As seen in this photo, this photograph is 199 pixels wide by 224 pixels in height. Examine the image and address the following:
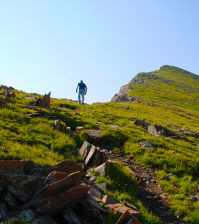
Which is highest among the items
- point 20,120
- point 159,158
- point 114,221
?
point 20,120

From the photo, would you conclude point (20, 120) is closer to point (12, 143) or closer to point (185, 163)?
point (12, 143)

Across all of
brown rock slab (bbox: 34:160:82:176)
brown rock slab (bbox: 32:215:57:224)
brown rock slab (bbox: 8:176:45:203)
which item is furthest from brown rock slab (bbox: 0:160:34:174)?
brown rock slab (bbox: 32:215:57:224)

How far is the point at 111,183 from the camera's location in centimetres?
1350

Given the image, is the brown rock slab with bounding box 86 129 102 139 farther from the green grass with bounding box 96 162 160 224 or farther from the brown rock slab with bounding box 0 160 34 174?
the brown rock slab with bounding box 0 160 34 174

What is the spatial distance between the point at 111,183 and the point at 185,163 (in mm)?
5885

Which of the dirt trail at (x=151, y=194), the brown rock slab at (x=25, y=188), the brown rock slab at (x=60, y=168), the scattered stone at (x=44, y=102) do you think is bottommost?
the dirt trail at (x=151, y=194)

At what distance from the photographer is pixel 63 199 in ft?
31.6

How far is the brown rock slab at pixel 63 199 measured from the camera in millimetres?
9227

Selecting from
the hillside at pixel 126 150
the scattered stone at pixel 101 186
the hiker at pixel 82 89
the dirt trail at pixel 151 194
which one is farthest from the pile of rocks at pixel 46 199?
the hiker at pixel 82 89

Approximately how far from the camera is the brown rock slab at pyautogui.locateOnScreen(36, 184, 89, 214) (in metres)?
9.23

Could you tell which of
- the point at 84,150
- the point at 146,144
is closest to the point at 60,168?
the point at 84,150

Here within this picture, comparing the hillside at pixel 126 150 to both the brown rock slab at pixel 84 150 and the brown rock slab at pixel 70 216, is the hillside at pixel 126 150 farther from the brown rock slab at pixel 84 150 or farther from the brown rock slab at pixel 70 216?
the brown rock slab at pixel 70 216

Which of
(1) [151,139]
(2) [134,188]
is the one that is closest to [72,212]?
(2) [134,188]

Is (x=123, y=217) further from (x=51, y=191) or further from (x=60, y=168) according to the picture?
(x=60, y=168)
